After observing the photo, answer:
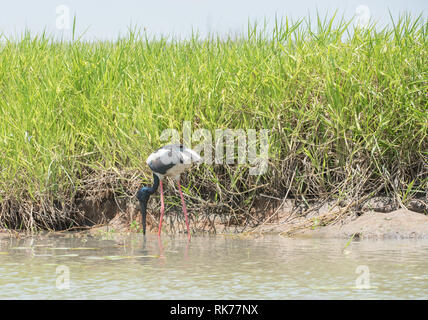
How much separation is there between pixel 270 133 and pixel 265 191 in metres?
0.55

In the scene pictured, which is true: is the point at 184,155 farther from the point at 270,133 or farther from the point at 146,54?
the point at 146,54

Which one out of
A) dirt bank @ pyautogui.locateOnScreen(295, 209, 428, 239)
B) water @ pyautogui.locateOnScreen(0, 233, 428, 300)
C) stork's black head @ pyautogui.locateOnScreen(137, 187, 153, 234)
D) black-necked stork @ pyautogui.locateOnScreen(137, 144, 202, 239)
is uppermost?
black-necked stork @ pyautogui.locateOnScreen(137, 144, 202, 239)

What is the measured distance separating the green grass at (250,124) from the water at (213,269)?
26.4 inches

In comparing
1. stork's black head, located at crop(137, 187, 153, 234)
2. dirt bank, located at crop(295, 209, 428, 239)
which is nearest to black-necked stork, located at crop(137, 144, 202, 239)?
stork's black head, located at crop(137, 187, 153, 234)

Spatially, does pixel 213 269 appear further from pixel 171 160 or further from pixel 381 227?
pixel 381 227

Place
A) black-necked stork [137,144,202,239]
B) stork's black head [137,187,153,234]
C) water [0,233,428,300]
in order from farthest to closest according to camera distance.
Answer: stork's black head [137,187,153,234], black-necked stork [137,144,202,239], water [0,233,428,300]

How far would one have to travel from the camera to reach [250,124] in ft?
20.2

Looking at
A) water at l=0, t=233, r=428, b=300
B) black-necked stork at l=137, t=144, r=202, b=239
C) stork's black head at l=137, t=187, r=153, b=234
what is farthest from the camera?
stork's black head at l=137, t=187, r=153, b=234

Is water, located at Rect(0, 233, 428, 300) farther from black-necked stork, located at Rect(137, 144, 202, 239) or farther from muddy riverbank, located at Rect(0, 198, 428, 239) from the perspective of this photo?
black-necked stork, located at Rect(137, 144, 202, 239)

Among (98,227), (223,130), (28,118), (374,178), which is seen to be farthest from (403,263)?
(28,118)

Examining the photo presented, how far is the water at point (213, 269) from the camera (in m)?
3.51

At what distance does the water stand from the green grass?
2.20 ft

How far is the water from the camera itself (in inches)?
138

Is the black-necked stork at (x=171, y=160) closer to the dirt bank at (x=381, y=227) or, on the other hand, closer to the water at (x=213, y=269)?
the water at (x=213, y=269)
